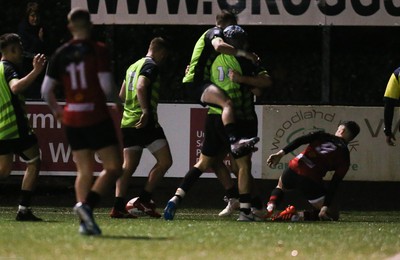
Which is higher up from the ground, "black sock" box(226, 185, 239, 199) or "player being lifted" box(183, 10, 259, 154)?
"player being lifted" box(183, 10, 259, 154)

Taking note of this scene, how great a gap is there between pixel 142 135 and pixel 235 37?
1.60m

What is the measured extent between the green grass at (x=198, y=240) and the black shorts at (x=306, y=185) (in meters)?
0.65

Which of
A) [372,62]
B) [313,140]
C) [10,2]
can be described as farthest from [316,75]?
[313,140]

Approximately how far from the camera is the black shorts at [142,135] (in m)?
14.6

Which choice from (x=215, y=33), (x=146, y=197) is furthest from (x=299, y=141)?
(x=146, y=197)

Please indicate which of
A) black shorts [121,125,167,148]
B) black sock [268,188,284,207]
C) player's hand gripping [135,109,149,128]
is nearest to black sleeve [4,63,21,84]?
player's hand gripping [135,109,149,128]

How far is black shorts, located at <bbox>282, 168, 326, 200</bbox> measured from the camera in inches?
570

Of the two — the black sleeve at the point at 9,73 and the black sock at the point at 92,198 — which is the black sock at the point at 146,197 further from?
the black sock at the point at 92,198

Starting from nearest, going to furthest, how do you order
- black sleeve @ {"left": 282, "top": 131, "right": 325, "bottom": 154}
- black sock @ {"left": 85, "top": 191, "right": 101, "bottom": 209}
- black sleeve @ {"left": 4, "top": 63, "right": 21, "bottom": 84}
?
black sock @ {"left": 85, "top": 191, "right": 101, "bottom": 209} < black sleeve @ {"left": 4, "top": 63, "right": 21, "bottom": 84} < black sleeve @ {"left": 282, "top": 131, "right": 325, "bottom": 154}

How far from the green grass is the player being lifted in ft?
2.86

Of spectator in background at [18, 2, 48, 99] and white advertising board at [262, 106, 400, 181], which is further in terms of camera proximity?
spectator in background at [18, 2, 48, 99]

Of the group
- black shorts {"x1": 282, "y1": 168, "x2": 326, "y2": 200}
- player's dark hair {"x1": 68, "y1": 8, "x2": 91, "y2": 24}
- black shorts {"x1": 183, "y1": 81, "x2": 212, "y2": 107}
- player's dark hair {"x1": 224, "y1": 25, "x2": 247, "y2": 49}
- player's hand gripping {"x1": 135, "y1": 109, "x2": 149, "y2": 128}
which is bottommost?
black shorts {"x1": 282, "y1": 168, "x2": 326, "y2": 200}

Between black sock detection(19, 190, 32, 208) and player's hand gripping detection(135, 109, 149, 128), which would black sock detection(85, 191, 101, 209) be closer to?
black sock detection(19, 190, 32, 208)

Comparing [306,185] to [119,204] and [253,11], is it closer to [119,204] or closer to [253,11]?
[119,204]
